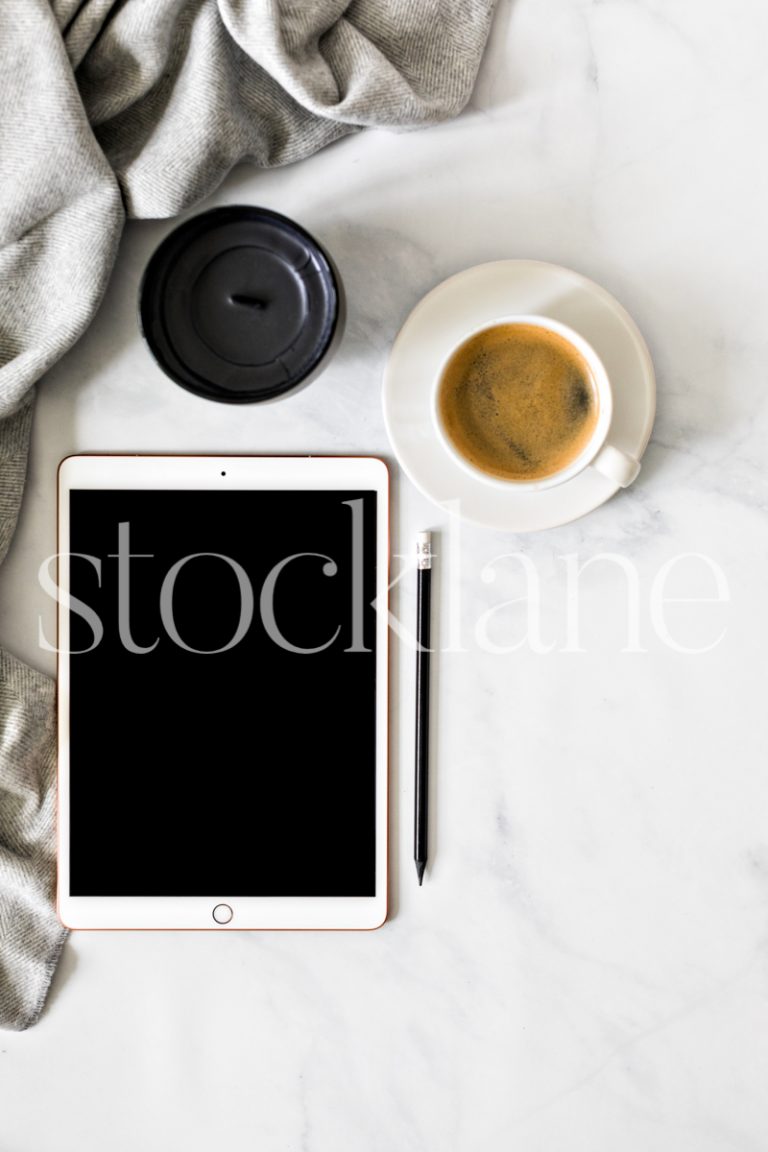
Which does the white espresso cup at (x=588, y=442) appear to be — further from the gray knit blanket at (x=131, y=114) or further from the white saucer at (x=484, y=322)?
the gray knit blanket at (x=131, y=114)

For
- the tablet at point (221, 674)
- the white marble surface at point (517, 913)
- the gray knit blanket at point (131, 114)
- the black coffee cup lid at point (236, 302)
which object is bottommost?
the white marble surface at point (517, 913)

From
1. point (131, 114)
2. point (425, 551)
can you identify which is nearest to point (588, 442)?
point (425, 551)

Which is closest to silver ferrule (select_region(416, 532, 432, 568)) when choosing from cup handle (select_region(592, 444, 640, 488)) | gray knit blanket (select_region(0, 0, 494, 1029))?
cup handle (select_region(592, 444, 640, 488))

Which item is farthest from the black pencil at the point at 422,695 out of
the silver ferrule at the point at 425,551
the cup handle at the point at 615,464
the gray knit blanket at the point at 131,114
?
the gray knit blanket at the point at 131,114

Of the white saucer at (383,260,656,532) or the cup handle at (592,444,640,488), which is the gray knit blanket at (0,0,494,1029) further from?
the cup handle at (592,444,640,488)

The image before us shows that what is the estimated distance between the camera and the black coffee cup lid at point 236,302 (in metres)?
0.61

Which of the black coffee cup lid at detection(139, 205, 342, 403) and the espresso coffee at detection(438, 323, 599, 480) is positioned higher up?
the black coffee cup lid at detection(139, 205, 342, 403)

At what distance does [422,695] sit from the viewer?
69 centimetres

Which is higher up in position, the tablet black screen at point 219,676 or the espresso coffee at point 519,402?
the espresso coffee at point 519,402

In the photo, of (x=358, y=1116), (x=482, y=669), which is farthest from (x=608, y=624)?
(x=358, y=1116)

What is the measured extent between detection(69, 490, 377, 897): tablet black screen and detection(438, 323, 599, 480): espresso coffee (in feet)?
0.30

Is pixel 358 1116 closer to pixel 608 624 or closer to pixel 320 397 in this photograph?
pixel 608 624

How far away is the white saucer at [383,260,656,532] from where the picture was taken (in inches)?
25.9

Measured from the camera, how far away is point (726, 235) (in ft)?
2.25
